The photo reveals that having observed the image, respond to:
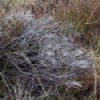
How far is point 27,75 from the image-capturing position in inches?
82.7

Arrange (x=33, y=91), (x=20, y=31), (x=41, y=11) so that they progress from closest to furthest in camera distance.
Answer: (x=33, y=91) < (x=20, y=31) < (x=41, y=11)

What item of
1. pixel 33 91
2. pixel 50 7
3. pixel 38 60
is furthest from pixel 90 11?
pixel 33 91

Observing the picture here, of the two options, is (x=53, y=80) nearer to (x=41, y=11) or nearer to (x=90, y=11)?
(x=90, y=11)

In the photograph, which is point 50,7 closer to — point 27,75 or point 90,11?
point 90,11

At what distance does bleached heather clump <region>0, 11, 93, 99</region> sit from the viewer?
83.0 inches

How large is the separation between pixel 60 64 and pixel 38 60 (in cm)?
15

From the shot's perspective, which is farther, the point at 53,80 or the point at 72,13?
the point at 72,13

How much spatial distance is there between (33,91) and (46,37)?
0.43m

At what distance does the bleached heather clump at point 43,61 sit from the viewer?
2107 mm

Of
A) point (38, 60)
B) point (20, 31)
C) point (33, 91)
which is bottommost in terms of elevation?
point (33, 91)

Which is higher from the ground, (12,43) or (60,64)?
(12,43)

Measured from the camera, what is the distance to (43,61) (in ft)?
7.12

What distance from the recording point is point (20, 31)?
2283mm

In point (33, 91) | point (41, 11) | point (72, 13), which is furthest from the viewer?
point (41, 11)
